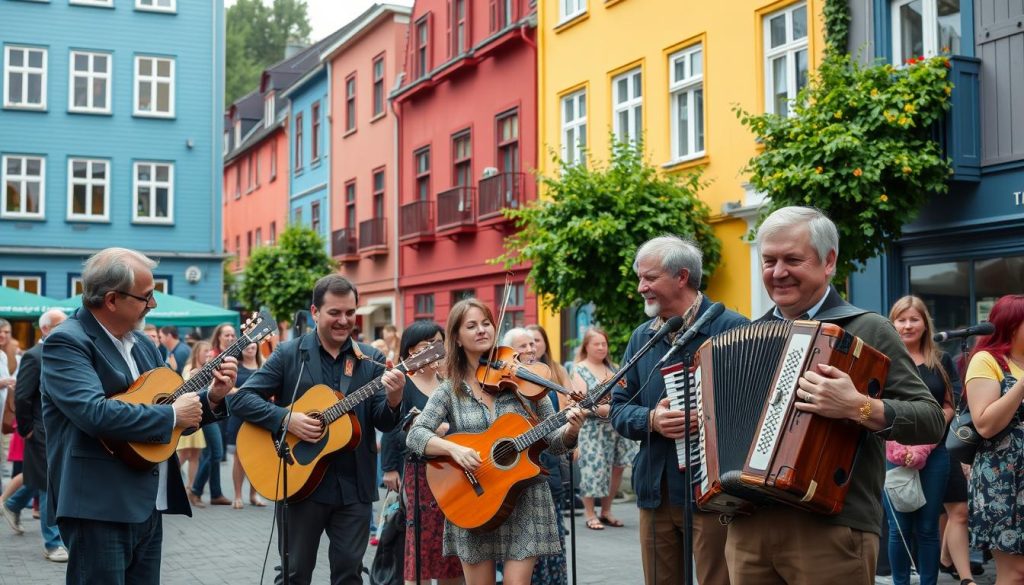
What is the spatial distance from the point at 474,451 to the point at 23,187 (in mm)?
30301

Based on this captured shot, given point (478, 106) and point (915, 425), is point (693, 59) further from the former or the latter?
point (915, 425)

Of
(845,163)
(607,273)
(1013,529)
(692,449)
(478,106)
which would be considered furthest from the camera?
(478,106)

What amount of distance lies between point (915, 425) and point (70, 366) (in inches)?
130

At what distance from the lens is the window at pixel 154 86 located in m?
33.5

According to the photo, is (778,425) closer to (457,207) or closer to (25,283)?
(457,207)

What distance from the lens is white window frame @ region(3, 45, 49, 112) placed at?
3209 centimetres

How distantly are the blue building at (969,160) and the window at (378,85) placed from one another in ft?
61.6

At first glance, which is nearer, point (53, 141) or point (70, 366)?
point (70, 366)

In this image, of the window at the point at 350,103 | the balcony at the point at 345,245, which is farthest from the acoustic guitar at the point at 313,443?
the window at the point at 350,103

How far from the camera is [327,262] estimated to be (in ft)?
100

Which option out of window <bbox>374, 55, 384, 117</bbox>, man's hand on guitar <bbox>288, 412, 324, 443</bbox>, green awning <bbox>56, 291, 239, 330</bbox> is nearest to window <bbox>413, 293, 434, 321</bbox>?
window <bbox>374, 55, 384, 117</bbox>

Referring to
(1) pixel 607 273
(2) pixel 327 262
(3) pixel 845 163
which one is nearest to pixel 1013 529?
(3) pixel 845 163

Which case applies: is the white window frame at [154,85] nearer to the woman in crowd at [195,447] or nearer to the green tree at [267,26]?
the woman in crowd at [195,447]

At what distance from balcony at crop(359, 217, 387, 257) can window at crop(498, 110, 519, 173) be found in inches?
252
